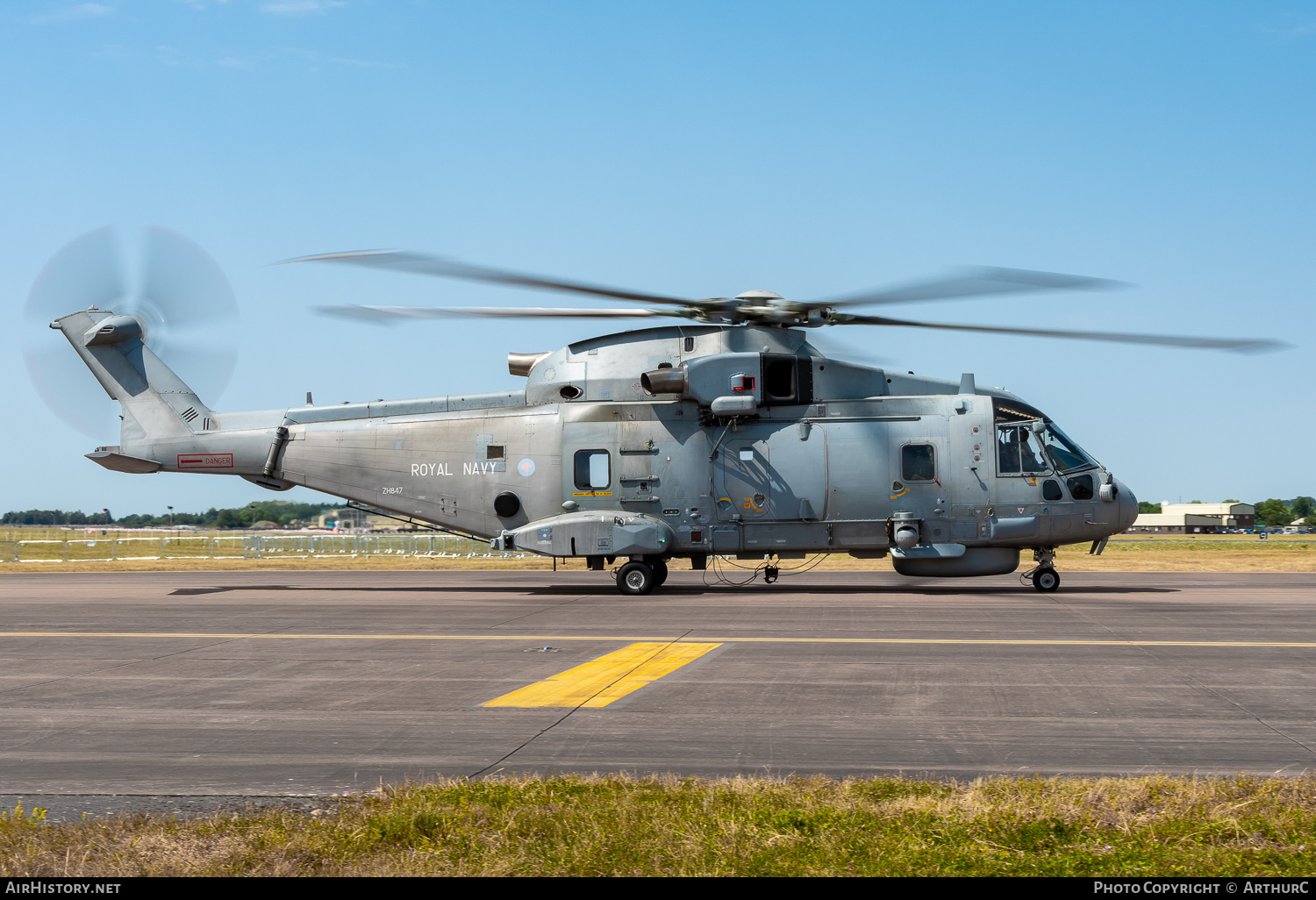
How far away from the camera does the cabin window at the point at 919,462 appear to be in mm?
20719

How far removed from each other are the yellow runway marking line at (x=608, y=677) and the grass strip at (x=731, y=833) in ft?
11.0

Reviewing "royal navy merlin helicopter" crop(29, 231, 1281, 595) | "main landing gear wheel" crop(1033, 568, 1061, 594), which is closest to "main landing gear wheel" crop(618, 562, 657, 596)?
"royal navy merlin helicopter" crop(29, 231, 1281, 595)

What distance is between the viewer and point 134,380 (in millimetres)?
23906

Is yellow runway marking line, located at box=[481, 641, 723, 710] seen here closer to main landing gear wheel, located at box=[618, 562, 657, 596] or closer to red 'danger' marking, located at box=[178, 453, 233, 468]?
main landing gear wheel, located at box=[618, 562, 657, 596]

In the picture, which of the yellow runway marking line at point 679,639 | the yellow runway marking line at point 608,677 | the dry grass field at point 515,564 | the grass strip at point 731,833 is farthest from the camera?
the dry grass field at point 515,564

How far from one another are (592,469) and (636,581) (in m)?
2.49

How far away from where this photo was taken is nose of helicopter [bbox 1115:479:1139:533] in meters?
20.7

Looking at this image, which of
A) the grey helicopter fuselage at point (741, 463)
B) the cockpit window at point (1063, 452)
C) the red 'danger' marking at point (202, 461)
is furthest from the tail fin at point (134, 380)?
→ the cockpit window at point (1063, 452)

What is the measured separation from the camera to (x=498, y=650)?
41.2ft

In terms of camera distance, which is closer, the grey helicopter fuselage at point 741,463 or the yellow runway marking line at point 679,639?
the yellow runway marking line at point 679,639

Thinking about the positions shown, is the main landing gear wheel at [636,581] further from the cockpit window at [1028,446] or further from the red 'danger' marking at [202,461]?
the red 'danger' marking at [202,461]

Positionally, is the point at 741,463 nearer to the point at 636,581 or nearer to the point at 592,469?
the point at 592,469

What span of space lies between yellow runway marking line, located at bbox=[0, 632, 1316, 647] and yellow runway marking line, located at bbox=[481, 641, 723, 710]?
786 mm
